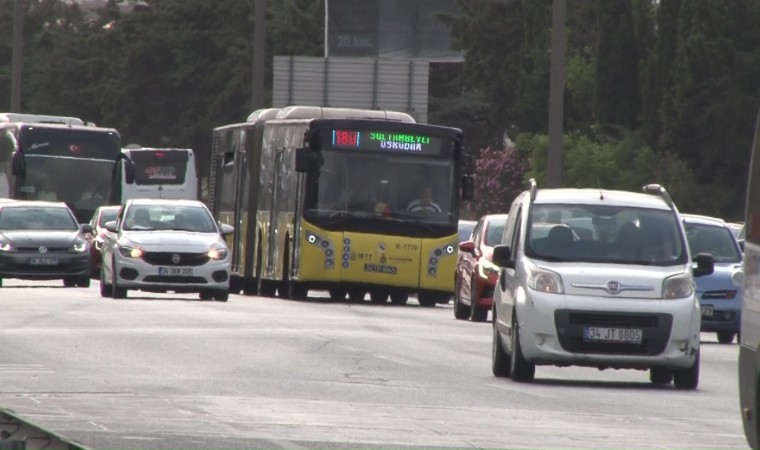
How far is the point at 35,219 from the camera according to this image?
41.1 meters

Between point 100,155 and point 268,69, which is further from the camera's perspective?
point 268,69

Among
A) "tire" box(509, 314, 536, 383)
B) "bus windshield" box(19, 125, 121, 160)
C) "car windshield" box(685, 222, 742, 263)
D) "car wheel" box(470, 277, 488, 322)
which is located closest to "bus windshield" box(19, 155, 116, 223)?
"bus windshield" box(19, 125, 121, 160)

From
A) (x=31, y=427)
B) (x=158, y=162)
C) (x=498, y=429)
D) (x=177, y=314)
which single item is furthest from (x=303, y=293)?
(x=158, y=162)

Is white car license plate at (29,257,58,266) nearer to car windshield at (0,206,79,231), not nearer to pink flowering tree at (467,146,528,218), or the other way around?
car windshield at (0,206,79,231)

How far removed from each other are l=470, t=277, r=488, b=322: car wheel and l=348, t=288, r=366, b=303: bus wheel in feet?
15.9

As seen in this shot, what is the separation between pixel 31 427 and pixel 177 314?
20.5 m

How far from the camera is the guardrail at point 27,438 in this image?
7.29 metres

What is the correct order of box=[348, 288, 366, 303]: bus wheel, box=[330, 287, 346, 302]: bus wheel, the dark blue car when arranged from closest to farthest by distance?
the dark blue car
box=[330, 287, 346, 302]: bus wheel
box=[348, 288, 366, 303]: bus wheel

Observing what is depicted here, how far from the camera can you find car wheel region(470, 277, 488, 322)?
104ft

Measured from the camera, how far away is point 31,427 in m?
7.88

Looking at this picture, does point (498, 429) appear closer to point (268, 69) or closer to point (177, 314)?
point (177, 314)

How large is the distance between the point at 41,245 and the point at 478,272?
11240mm

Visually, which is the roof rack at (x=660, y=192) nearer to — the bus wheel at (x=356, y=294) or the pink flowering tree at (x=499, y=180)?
the bus wheel at (x=356, y=294)

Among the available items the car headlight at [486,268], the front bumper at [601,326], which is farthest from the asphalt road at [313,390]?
the car headlight at [486,268]
